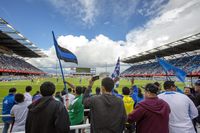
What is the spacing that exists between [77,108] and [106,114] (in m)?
1.54

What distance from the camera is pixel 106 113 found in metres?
2.77

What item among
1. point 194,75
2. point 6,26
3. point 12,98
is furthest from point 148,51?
point 12,98

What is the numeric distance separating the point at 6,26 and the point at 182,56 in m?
53.8

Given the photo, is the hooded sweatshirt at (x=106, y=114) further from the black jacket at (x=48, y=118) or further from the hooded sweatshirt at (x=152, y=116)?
the black jacket at (x=48, y=118)

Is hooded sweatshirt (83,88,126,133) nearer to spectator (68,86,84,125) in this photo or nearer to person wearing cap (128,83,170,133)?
person wearing cap (128,83,170,133)

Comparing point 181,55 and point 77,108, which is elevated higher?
point 181,55

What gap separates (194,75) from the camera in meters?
45.8

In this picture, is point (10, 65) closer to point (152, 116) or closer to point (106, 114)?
point (106, 114)

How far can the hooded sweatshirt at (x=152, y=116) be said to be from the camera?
9.23 feet

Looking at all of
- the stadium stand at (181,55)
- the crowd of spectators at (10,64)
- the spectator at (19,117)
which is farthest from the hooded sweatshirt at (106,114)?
the crowd of spectators at (10,64)

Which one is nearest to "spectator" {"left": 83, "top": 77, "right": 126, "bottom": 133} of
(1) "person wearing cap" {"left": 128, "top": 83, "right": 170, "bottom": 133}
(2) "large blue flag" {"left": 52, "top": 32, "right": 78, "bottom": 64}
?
(1) "person wearing cap" {"left": 128, "top": 83, "right": 170, "bottom": 133}

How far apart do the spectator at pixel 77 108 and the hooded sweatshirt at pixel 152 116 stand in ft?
5.05

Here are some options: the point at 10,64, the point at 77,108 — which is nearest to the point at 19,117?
the point at 77,108

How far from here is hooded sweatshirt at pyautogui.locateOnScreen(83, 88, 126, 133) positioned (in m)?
2.77
